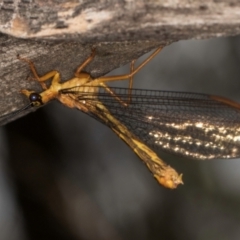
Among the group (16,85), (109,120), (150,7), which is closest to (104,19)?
(150,7)

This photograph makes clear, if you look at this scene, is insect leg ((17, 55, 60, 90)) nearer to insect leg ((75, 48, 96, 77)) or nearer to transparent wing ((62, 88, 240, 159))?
insect leg ((75, 48, 96, 77))

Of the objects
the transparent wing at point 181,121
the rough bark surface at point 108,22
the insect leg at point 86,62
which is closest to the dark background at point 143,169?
the transparent wing at point 181,121

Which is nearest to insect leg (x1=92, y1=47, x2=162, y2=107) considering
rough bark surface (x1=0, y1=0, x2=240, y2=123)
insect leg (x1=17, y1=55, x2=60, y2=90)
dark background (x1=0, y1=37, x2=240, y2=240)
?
insect leg (x1=17, y1=55, x2=60, y2=90)

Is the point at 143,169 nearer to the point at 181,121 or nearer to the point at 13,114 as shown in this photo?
the point at 181,121

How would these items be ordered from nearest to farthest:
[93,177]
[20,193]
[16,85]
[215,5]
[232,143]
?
1. [215,5]
2. [16,85]
3. [232,143]
4. [20,193]
5. [93,177]

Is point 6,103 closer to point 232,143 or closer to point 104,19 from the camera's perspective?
point 104,19

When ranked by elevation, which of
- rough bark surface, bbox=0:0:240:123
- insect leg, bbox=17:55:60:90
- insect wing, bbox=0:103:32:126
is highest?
rough bark surface, bbox=0:0:240:123

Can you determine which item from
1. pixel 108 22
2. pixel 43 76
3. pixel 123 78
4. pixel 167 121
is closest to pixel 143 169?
pixel 167 121
